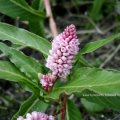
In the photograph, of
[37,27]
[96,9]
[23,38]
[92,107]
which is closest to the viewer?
[23,38]

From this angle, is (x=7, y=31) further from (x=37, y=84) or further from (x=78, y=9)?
(x=78, y=9)

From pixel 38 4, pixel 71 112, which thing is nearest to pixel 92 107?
pixel 71 112

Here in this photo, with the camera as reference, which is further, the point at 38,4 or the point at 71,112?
the point at 38,4

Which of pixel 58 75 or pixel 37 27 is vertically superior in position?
pixel 37 27

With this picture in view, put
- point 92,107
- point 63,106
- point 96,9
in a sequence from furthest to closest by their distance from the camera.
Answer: point 96,9, point 92,107, point 63,106

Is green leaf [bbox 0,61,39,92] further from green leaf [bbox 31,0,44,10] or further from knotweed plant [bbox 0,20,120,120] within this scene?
green leaf [bbox 31,0,44,10]

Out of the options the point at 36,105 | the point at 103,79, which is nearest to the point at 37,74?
the point at 36,105

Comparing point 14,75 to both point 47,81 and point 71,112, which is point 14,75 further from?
point 71,112
